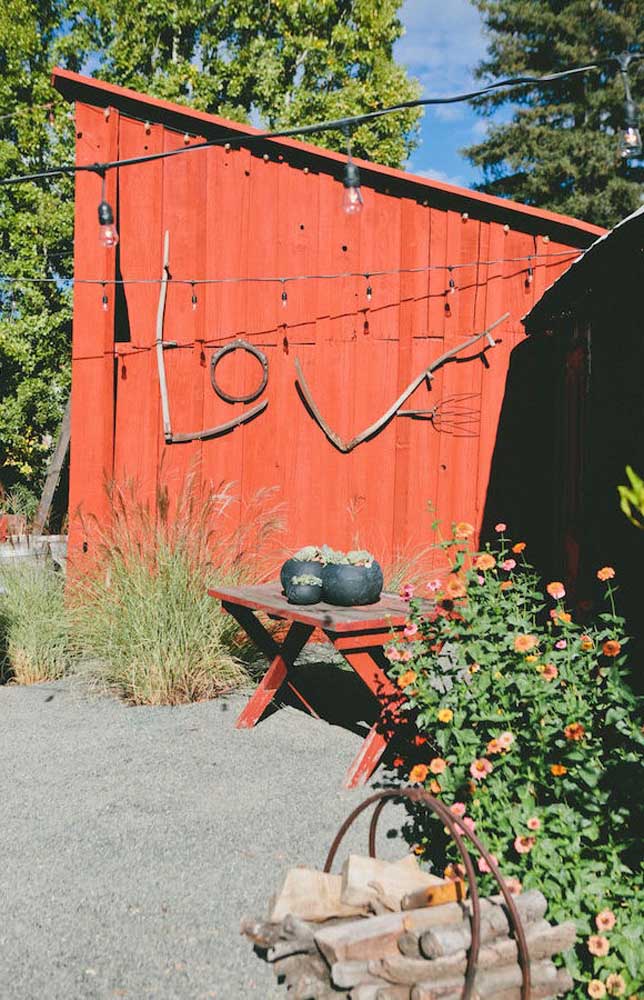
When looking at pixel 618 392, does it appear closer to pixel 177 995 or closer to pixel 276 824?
pixel 276 824

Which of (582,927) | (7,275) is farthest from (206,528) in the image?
(7,275)

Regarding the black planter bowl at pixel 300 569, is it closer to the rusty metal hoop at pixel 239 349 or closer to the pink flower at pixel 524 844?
the pink flower at pixel 524 844

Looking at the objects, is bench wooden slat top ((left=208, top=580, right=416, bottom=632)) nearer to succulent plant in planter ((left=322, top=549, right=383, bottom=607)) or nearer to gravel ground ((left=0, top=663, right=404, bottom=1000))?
succulent plant in planter ((left=322, top=549, right=383, bottom=607))

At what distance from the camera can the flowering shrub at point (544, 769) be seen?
7.28ft

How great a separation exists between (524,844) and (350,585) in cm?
181

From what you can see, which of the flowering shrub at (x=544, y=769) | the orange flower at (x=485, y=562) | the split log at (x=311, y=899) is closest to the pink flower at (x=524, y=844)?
the flowering shrub at (x=544, y=769)

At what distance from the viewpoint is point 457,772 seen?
2.61 meters

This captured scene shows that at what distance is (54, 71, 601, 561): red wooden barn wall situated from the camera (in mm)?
6391

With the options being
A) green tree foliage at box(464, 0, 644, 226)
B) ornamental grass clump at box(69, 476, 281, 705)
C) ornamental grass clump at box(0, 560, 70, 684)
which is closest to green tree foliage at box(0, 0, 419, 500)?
green tree foliage at box(464, 0, 644, 226)

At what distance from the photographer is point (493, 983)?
1.98 m

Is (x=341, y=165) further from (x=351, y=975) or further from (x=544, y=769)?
(x=351, y=975)

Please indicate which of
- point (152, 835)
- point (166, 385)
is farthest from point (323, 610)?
point (166, 385)

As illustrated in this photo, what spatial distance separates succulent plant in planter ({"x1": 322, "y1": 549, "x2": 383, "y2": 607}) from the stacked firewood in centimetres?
173

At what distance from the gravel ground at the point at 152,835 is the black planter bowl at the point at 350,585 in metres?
0.72
